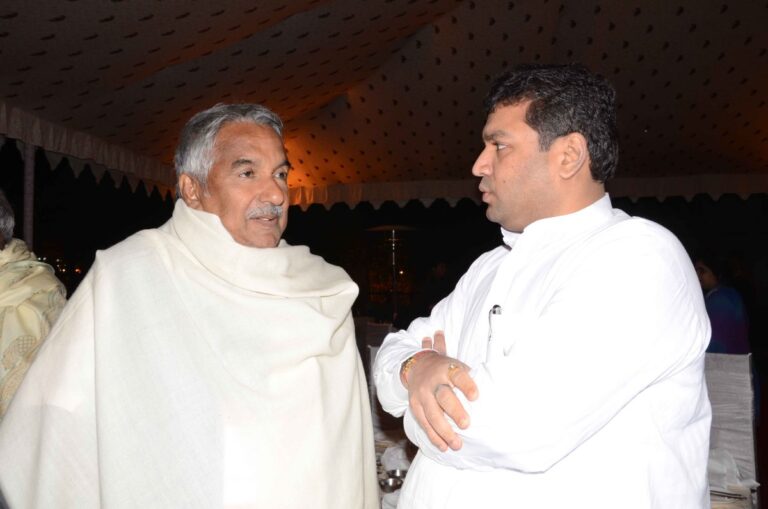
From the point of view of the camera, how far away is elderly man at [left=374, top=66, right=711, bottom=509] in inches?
41.1

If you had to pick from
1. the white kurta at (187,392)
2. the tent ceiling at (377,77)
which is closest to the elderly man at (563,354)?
the white kurta at (187,392)

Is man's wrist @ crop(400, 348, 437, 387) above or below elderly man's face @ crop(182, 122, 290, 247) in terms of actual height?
below

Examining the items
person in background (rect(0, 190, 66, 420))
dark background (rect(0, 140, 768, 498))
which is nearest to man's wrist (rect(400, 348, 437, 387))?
person in background (rect(0, 190, 66, 420))

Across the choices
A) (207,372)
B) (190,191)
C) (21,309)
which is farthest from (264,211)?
(21,309)

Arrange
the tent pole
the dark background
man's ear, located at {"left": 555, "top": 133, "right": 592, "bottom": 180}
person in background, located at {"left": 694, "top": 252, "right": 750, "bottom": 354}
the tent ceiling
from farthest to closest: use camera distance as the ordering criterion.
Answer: the dark background < the tent pole < person in background, located at {"left": 694, "top": 252, "right": 750, "bottom": 354} < the tent ceiling < man's ear, located at {"left": 555, "top": 133, "right": 592, "bottom": 180}

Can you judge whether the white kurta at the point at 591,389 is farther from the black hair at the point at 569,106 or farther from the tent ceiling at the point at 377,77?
the tent ceiling at the point at 377,77

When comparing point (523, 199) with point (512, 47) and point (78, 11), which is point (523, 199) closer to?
point (78, 11)

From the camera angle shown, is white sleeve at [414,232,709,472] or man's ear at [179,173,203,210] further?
man's ear at [179,173,203,210]

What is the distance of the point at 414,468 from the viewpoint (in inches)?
53.8

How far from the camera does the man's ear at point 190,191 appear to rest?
1.65 m

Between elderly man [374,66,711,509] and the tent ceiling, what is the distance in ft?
10.5

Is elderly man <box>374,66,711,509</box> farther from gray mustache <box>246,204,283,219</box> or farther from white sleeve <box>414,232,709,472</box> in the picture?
gray mustache <box>246,204,283,219</box>

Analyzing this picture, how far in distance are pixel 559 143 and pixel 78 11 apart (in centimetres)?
333

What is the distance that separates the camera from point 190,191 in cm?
166
